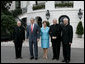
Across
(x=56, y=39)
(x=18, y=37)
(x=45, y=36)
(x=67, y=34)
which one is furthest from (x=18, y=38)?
(x=67, y=34)

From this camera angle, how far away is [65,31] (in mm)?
10812

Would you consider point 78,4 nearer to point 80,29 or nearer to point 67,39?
point 80,29

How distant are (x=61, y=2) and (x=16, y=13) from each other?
7.95 meters

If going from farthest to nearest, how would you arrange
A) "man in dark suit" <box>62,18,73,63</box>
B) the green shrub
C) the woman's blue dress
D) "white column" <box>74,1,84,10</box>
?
"white column" <box>74,1,84,10</box> < the green shrub < the woman's blue dress < "man in dark suit" <box>62,18,73,63</box>

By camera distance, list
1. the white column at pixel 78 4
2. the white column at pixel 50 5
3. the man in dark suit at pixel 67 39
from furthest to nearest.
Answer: the white column at pixel 50 5, the white column at pixel 78 4, the man in dark suit at pixel 67 39

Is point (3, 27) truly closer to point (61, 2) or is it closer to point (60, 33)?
point (61, 2)

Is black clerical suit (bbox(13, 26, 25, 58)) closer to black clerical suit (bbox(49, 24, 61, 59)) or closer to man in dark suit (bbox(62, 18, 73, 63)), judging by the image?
black clerical suit (bbox(49, 24, 61, 59))

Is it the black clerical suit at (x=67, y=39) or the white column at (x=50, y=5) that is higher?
the white column at (x=50, y=5)

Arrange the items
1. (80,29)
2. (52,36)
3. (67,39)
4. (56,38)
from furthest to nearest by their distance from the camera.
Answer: (80,29), (52,36), (56,38), (67,39)

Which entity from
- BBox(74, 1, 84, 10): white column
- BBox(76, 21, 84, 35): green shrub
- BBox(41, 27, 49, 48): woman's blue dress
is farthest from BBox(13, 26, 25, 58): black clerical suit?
BBox(74, 1, 84, 10): white column

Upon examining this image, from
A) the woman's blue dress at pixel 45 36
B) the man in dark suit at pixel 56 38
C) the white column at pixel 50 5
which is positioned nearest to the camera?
the man in dark suit at pixel 56 38

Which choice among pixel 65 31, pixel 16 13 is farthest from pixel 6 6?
pixel 16 13

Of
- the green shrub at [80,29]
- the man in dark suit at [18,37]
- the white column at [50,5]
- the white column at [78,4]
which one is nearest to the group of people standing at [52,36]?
the man in dark suit at [18,37]

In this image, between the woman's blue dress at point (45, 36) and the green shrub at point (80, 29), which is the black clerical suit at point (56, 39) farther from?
the green shrub at point (80, 29)
